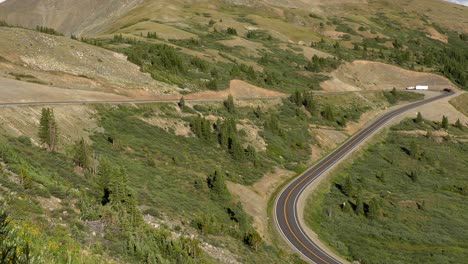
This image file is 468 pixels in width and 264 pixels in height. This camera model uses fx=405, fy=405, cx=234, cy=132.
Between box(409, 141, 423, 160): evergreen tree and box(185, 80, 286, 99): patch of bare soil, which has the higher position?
box(185, 80, 286, 99): patch of bare soil

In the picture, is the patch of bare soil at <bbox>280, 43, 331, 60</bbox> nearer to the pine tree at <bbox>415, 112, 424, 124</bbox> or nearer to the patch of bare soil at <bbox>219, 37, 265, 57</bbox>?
the patch of bare soil at <bbox>219, 37, 265, 57</bbox>

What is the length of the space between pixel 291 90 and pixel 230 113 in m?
31.2

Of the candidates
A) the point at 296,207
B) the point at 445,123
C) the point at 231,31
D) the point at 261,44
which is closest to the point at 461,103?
the point at 445,123

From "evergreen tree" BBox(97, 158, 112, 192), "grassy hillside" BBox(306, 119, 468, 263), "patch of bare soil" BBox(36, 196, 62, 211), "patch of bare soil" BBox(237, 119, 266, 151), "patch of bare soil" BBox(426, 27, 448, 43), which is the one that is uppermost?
"patch of bare soil" BBox(426, 27, 448, 43)

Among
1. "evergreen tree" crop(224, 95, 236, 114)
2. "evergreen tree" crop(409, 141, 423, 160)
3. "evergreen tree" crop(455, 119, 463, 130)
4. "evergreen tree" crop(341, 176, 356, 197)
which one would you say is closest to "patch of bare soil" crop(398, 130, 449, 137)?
"evergreen tree" crop(455, 119, 463, 130)

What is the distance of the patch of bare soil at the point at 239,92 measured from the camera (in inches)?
2981

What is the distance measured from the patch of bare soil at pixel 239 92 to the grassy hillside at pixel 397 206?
2455 centimetres

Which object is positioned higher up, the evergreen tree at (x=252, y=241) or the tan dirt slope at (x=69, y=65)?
the tan dirt slope at (x=69, y=65)

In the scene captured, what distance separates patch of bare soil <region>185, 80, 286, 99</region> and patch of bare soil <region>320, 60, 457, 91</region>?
37.6m

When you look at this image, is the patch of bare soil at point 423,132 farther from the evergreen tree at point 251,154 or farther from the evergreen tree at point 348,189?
the evergreen tree at point 251,154

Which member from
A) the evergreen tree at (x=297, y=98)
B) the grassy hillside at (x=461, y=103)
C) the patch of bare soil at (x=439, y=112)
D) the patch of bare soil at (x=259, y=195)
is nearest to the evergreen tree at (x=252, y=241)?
the patch of bare soil at (x=259, y=195)

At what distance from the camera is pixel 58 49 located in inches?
2697

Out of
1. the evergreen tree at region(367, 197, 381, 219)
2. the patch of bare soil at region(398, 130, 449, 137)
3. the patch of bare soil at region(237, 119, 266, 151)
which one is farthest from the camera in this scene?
the patch of bare soil at region(398, 130, 449, 137)

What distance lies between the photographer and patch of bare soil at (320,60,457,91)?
121438mm
